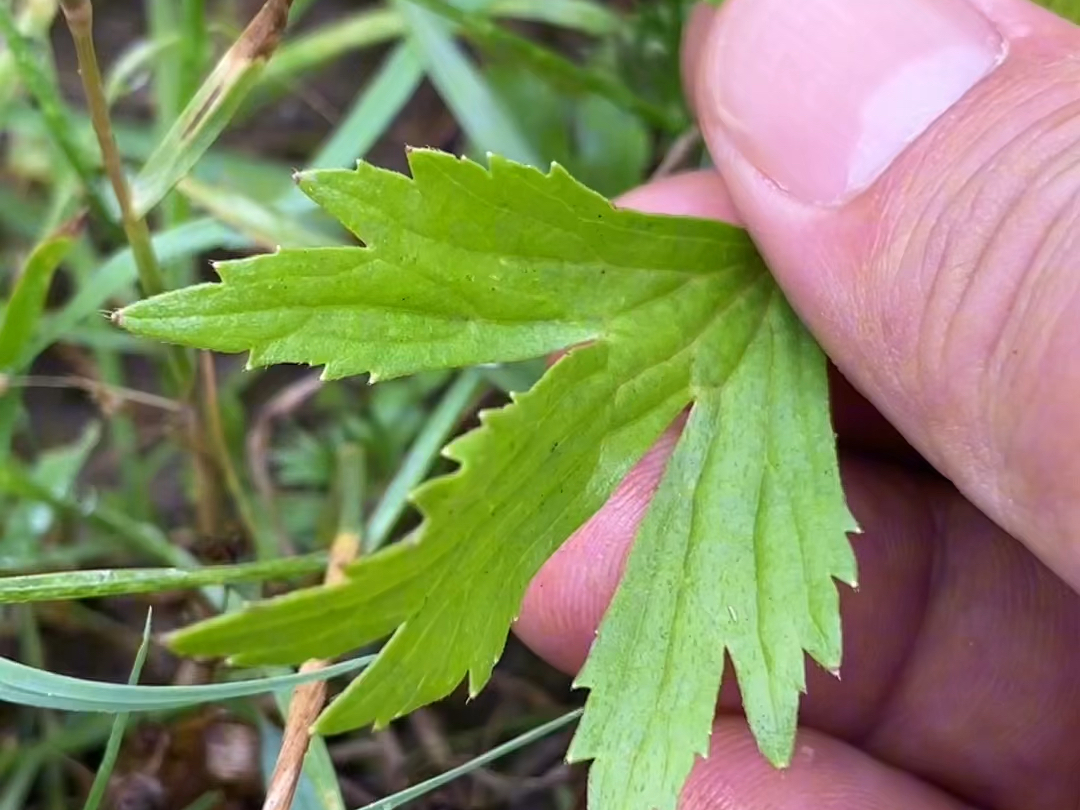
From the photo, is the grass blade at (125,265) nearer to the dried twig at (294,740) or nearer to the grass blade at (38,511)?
the grass blade at (38,511)

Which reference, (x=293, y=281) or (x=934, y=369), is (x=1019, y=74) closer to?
(x=934, y=369)

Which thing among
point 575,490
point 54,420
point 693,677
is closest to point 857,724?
point 693,677

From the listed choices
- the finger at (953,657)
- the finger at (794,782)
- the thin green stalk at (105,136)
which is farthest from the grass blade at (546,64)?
the finger at (794,782)

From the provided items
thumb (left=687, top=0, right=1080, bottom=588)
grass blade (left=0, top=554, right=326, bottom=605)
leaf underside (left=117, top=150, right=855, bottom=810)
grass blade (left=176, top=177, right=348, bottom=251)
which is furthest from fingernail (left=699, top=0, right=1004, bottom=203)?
grass blade (left=0, top=554, right=326, bottom=605)

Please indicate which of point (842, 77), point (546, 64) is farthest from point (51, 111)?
point (842, 77)

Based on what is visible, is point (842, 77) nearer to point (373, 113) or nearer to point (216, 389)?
point (373, 113)

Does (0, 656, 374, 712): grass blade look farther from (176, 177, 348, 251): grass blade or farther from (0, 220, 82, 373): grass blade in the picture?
(176, 177, 348, 251): grass blade
